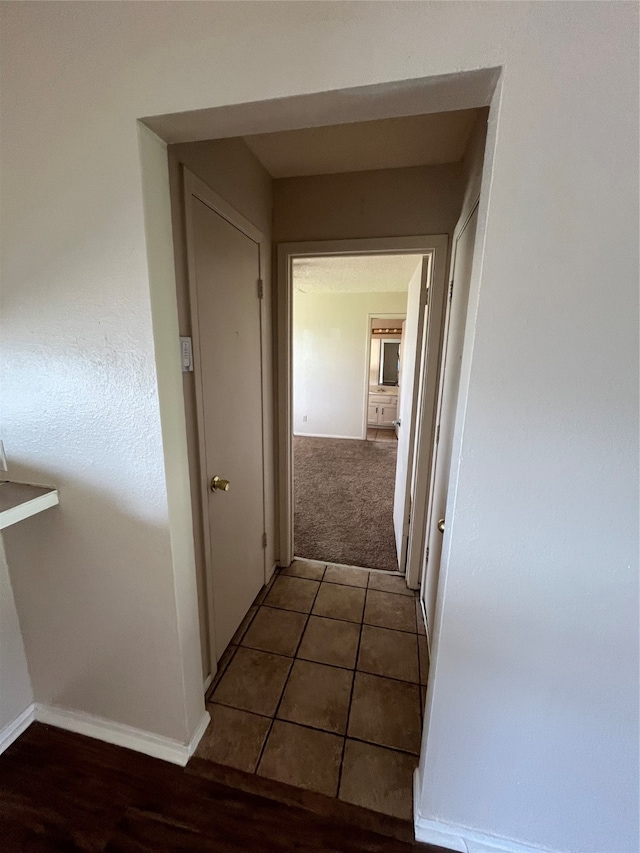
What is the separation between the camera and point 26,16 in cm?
89

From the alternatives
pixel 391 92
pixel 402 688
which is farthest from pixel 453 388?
pixel 402 688

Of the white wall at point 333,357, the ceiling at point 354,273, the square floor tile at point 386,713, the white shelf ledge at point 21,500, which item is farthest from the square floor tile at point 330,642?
the white wall at point 333,357

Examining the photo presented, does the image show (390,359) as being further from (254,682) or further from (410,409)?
(254,682)

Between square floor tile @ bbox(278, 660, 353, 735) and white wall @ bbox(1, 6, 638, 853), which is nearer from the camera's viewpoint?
white wall @ bbox(1, 6, 638, 853)

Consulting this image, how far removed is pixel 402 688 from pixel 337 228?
2403 millimetres

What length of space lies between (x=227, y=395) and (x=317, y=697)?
1430 millimetres

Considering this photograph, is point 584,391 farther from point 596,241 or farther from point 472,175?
point 472,175

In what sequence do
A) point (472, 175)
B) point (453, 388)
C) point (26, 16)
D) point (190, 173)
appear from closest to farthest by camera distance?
point (26, 16) < point (190, 173) < point (472, 175) < point (453, 388)

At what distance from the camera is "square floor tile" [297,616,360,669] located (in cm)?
177

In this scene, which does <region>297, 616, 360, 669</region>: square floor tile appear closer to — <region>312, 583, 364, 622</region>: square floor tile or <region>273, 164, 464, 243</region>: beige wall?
<region>312, 583, 364, 622</region>: square floor tile

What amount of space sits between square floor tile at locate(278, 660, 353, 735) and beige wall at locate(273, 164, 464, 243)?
2291mm

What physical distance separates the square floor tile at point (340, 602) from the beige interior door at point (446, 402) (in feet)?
1.33

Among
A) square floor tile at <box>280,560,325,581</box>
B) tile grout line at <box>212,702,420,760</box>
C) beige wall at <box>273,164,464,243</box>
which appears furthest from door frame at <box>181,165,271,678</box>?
square floor tile at <box>280,560,325,581</box>

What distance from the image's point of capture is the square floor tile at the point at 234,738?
1318mm
